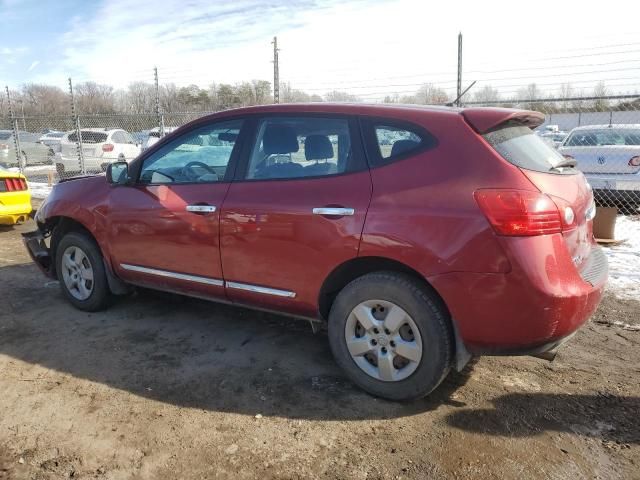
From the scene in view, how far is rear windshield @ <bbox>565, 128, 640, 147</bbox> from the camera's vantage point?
921cm

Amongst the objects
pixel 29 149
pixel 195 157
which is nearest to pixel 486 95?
pixel 195 157

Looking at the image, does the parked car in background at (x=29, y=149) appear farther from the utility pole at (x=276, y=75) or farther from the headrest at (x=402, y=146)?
the headrest at (x=402, y=146)

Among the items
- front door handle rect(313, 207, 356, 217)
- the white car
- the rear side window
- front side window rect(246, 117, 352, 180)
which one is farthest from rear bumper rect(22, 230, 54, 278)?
the white car

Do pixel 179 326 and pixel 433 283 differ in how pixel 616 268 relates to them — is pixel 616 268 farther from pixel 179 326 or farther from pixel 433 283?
pixel 179 326

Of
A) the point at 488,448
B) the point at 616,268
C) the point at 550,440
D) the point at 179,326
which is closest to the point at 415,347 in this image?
the point at 488,448

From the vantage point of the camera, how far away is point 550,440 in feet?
9.13

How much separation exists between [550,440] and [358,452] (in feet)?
3.40

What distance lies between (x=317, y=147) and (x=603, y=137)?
26.5 ft

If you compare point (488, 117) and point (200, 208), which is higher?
point (488, 117)

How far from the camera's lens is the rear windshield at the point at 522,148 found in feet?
9.42

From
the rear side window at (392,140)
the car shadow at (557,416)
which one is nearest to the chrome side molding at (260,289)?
the rear side window at (392,140)

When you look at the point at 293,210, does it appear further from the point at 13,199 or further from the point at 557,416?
the point at 13,199

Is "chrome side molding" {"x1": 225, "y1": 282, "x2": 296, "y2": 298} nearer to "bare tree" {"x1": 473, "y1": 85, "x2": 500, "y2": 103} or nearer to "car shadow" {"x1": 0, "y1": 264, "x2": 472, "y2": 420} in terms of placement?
"car shadow" {"x1": 0, "y1": 264, "x2": 472, "y2": 420}

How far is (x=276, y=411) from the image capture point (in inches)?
121
